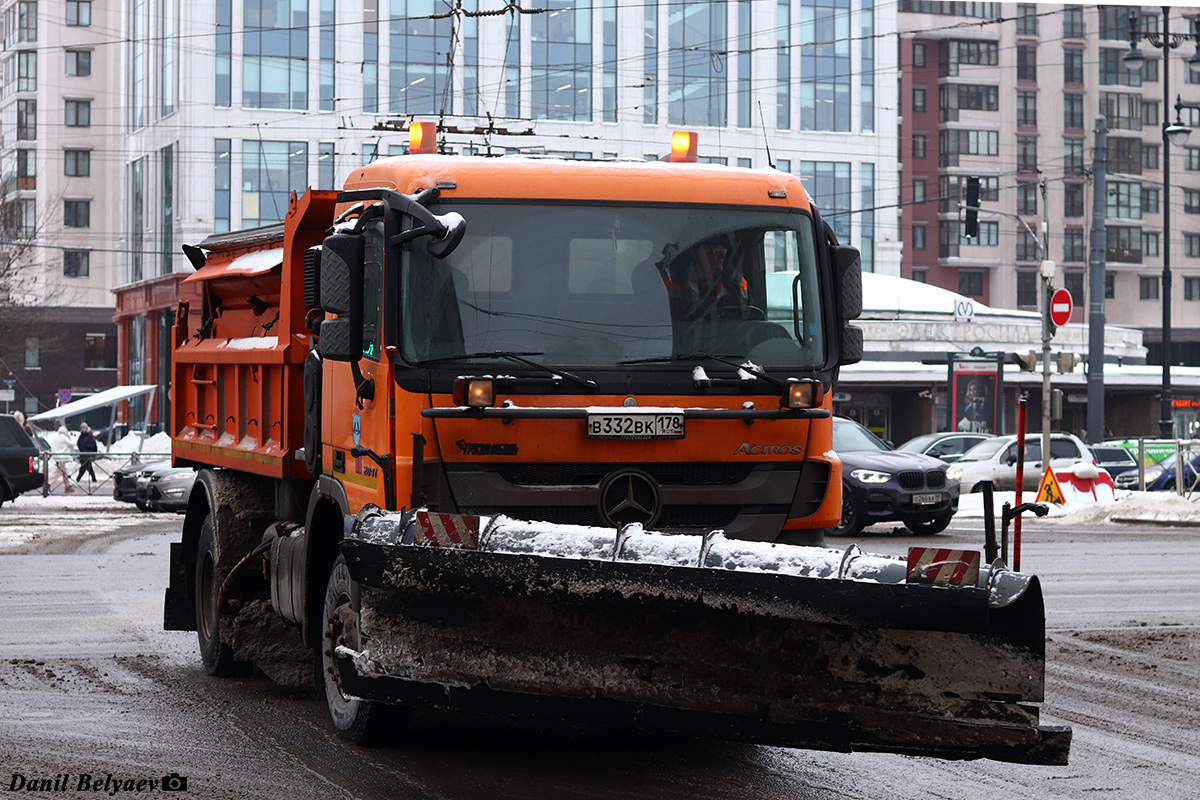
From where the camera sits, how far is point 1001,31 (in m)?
101

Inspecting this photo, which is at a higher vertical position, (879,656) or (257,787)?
(879,656)

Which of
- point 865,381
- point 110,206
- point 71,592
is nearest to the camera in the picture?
point 71,592

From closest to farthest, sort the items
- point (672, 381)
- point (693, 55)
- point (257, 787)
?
point (257, 787)
point (672, 381)
point (693, 55)

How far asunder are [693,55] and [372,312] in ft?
211

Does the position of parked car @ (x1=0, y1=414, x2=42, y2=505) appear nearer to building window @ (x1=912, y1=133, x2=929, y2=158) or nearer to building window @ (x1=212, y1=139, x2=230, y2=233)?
building window @ (x1=212, y1=139, x2=230, y2=233)

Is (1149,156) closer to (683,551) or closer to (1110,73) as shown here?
(1110,73)

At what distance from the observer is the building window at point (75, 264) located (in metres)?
90.4

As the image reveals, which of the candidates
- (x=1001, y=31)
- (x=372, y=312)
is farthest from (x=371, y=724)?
(x=1001, y=31)

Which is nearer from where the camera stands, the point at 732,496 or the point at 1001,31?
the point at 732,496

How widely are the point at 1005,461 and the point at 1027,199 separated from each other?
240 feet

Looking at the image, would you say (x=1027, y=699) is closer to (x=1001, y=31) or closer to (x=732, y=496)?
(x=732, y=496)

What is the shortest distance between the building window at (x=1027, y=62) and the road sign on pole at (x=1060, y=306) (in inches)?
2970

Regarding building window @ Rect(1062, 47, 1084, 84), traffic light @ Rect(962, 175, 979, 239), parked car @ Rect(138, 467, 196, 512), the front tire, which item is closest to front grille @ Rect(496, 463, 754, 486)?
the front tire

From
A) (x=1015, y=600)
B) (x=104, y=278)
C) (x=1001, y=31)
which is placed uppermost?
(x=1001, y=31)
